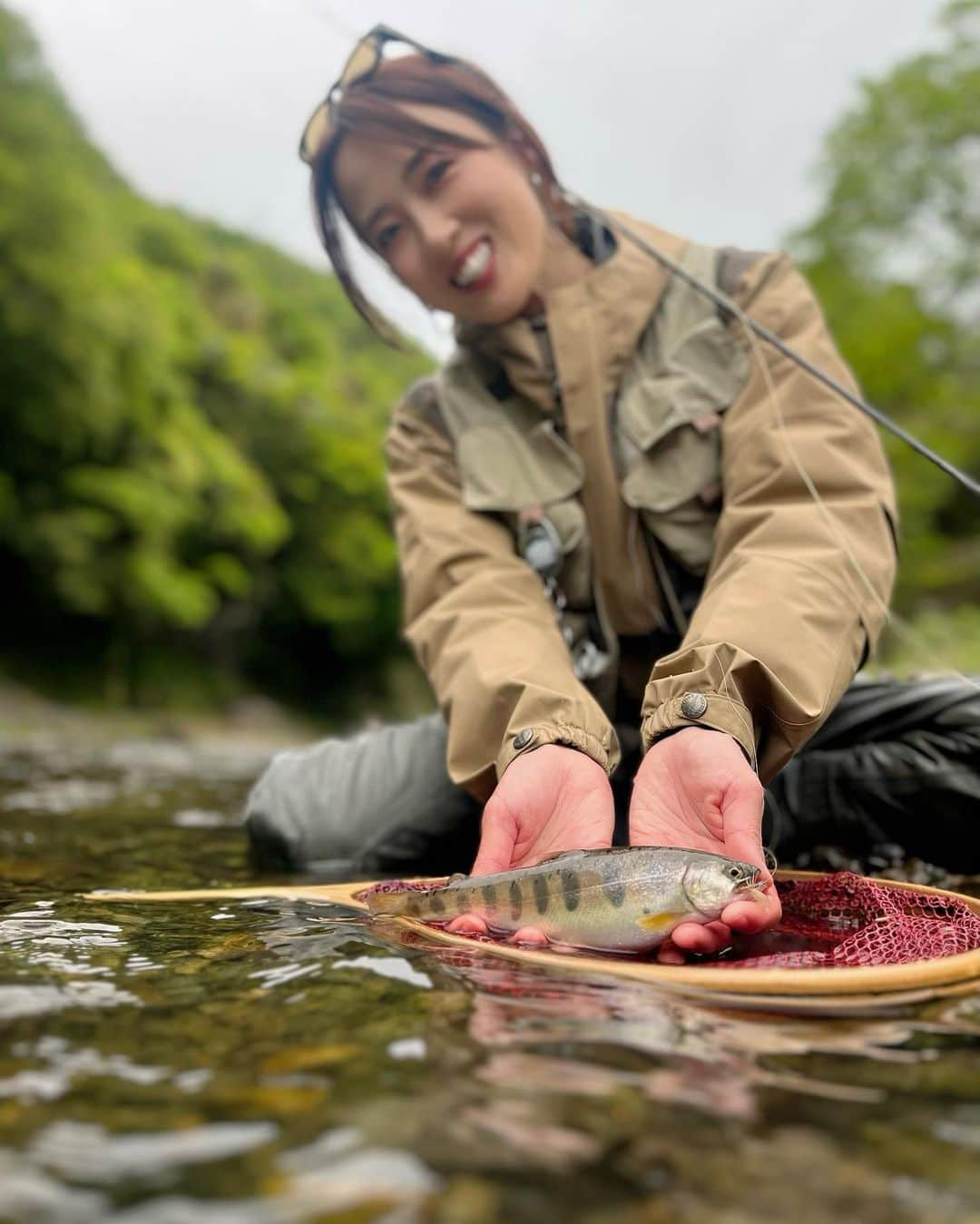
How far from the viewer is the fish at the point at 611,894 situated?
5.85 ft

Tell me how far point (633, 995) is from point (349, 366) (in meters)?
37.2

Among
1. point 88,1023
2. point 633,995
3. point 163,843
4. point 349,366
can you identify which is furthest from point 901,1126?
point 349,366

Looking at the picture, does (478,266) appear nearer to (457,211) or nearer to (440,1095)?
(457,211)

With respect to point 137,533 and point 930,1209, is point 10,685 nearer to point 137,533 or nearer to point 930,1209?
point 137,533

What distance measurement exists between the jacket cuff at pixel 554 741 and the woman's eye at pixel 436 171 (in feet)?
5.07

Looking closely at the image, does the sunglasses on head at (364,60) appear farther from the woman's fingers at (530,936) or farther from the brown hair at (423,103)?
the woman's fingers at (530,936)

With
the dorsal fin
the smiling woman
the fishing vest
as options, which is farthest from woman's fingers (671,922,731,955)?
the smiling woman

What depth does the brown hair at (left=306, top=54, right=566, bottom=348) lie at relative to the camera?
3.01m

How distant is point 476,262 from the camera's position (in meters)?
3.04

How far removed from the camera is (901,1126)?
43.5 inches

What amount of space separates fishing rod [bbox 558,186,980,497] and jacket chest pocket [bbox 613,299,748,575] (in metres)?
0.15

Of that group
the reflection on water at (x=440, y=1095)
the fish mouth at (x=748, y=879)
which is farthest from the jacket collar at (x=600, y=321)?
the reflection on water at (x=440, y=1095)

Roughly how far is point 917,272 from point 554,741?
2188 cm

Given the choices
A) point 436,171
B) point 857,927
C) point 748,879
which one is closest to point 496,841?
point 748,879
